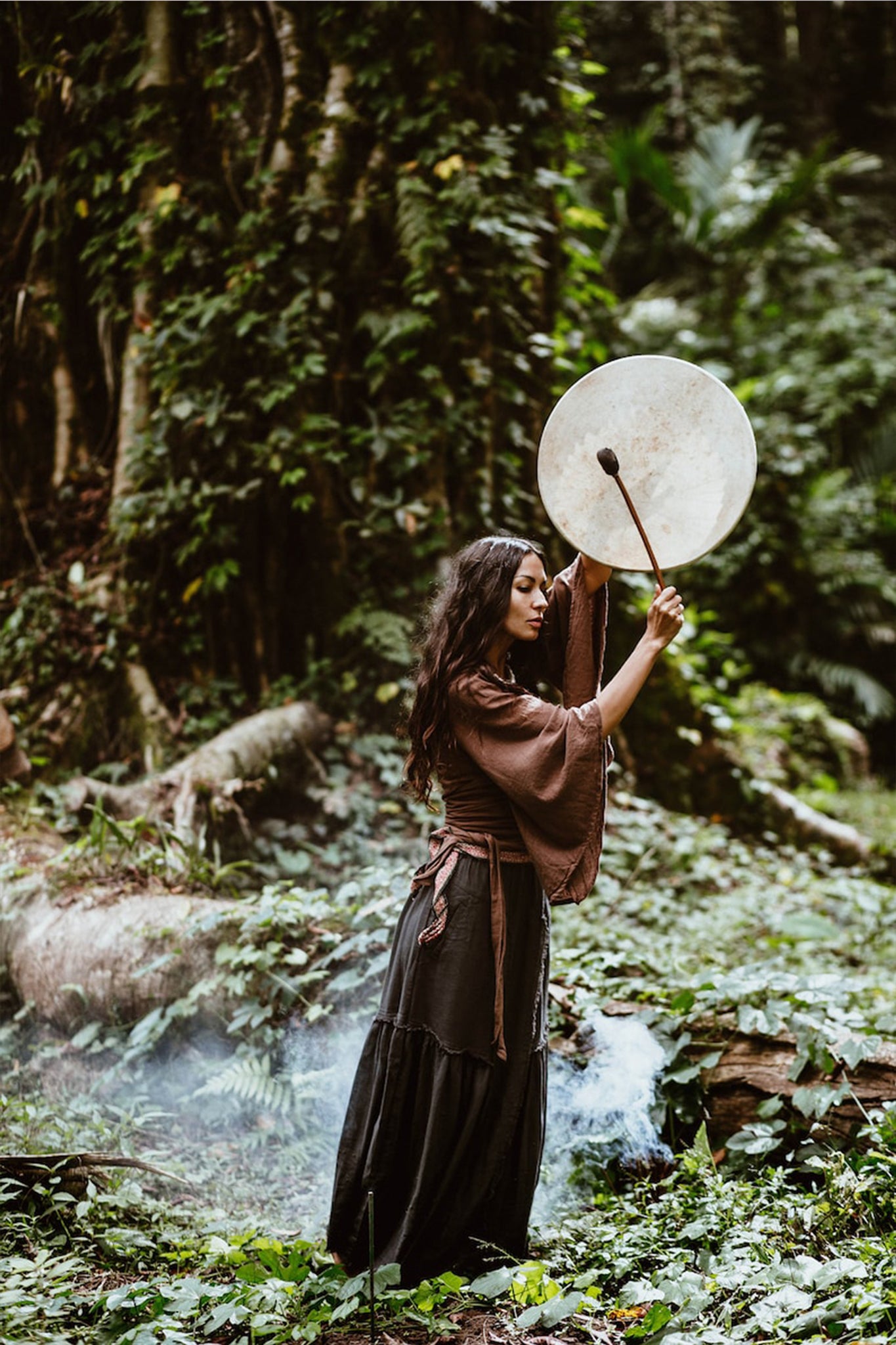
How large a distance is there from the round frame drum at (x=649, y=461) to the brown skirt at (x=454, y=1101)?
0.88 m

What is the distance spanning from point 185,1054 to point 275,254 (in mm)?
3942

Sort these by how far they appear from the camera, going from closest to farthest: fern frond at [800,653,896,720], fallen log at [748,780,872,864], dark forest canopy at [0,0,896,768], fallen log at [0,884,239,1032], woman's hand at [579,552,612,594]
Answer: woman's hand at [579,552,612,594] < fallen log at [0,884,239,1032] < dark forest canopy at [0,0,896,768] < fallen log at [748,780,872,864] < fern frond at [800,653,896,720]

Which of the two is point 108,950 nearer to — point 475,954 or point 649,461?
point 475,954

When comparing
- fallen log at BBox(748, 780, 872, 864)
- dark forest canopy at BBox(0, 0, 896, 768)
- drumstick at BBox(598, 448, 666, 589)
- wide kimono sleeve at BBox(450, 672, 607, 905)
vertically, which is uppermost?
dark forest canopy at BBox(0, 0, 896, 768)

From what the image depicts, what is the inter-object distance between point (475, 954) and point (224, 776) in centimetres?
258

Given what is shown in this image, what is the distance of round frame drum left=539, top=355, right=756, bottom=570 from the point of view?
2.41 meters

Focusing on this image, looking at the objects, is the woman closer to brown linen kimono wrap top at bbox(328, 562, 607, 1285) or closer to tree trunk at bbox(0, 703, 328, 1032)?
brown linen kimono wrap top at bbox(328, 562, 607, 1285)

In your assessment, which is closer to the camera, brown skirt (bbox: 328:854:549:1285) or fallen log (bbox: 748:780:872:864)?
brown skirt (bbox: 328:854:549:1285)

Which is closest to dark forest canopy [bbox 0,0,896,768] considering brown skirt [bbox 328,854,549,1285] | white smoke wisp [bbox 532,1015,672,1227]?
white smoke wisp [bbox 532,1015,672,1227]

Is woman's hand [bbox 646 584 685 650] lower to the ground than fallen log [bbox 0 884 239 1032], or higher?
higher

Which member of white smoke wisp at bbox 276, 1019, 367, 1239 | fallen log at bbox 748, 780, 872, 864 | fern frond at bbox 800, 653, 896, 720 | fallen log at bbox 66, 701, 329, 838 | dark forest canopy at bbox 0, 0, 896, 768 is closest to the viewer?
white smoke wisp at bbox 276, 1019, 367, 1239

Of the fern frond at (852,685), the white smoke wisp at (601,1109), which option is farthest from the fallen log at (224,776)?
the fern frond at (852,685)

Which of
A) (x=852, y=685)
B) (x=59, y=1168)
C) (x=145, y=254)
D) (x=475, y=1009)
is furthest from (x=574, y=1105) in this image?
(x=852, y=685)

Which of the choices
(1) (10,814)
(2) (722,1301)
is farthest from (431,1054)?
(1) (10,814)
